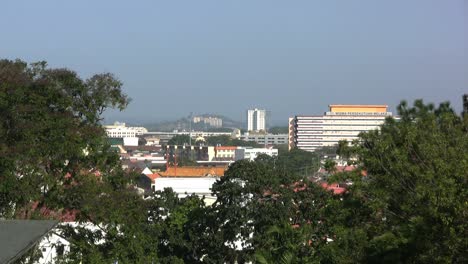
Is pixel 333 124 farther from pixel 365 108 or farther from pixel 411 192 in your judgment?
pixel 411 192

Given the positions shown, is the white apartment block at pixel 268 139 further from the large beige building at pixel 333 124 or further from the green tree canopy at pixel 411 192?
the green tree canopy at pixel 411 192

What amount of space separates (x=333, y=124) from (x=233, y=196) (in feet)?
386

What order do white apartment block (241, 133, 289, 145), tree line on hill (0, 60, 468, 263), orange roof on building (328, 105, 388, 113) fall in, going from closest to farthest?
1. tree line on hill (0, 60, 468, 263)
2. orange roof on building (328, 105, 388, 113)
3. white apartment block (241, 133, 289, 145)

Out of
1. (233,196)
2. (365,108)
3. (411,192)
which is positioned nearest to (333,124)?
(365,108)

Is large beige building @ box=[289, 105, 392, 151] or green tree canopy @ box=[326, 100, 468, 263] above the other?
large beige building @ box=[289, 105, 392, 151]

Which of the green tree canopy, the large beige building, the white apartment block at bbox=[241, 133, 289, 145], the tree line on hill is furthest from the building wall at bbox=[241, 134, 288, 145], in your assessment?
the green tree canopy

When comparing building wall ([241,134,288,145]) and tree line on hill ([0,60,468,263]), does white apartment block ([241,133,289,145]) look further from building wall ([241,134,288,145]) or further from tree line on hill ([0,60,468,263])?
tree line on hill ([0,60,468,263])

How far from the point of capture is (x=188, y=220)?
67.7ft

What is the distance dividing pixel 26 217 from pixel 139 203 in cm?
290

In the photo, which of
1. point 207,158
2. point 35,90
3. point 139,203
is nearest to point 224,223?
point 139,203

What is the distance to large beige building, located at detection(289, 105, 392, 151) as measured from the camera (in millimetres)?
130625

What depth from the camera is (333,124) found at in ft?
450

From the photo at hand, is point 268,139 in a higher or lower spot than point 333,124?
lower

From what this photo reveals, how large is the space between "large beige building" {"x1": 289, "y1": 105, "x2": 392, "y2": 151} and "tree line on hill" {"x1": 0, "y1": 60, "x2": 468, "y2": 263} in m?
109
